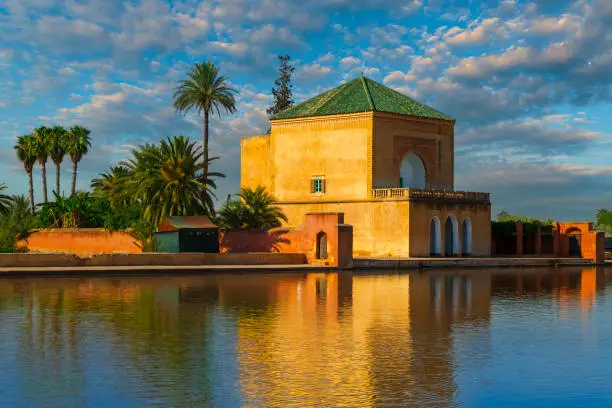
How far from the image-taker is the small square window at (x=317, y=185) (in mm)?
52781

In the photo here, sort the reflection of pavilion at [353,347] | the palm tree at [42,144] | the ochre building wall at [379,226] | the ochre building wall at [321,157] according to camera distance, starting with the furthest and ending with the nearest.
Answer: the palm tree at [42,144] < the ochre building wall at [321,157] < the ochre building wall at [379,226] < the reflection of pavilion at [353,347]

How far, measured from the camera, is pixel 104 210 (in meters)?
52.3

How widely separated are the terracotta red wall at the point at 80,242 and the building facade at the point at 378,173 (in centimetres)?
1166

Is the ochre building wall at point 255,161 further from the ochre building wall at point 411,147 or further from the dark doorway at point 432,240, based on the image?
the dark doorway at point 432,240

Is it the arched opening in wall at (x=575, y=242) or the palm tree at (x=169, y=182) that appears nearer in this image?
the palm tree at (x=169, y=182)

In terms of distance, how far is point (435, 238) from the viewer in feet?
165

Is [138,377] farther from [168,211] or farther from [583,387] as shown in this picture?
[168,211]

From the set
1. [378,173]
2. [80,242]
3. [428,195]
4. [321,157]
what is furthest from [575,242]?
[80,242]

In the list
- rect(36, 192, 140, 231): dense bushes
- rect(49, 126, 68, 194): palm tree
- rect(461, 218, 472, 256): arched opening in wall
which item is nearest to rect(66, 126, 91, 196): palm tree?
rect(49, 126, 68, 194): palm tree

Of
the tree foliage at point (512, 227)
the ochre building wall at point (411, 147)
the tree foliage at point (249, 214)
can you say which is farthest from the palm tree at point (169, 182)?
the tree foliage at point (512, 227)

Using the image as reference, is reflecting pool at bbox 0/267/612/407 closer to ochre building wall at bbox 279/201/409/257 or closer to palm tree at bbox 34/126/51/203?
ochre building wall at bbox 279/201/409/257

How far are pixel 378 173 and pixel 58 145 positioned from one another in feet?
109

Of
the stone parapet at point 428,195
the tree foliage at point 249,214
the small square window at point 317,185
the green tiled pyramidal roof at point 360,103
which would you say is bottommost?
the tree foliage at point 249,214

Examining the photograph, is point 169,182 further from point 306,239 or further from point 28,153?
point 28,153
